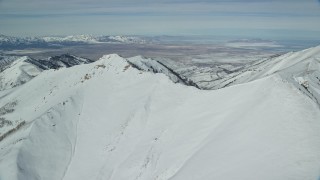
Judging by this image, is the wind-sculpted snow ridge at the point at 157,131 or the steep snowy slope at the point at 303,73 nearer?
the wind-sculpted snow ridge at the point at 157,131

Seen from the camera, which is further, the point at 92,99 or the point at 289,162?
the point at 92,99

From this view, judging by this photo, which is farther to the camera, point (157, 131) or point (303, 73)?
point (303, 73)

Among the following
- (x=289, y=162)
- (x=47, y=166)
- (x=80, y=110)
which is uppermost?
(x=289, y=162)

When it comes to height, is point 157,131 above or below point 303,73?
below

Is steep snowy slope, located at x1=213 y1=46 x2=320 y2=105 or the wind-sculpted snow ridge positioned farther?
steep snowy slope, located at x1=213 y1=46 x2=320 y2=105

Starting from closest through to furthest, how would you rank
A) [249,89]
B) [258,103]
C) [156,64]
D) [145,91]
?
[258,103], [249,89], [145,91], [156,64]

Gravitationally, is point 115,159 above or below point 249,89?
below

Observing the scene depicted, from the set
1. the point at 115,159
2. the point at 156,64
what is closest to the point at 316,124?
the point at 115,159

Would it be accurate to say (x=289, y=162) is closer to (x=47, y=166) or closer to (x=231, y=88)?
(x=231, y=88)
